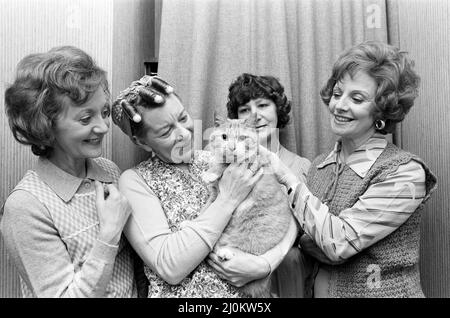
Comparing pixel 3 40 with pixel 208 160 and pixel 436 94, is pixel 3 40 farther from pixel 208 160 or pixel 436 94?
pixel 436 94

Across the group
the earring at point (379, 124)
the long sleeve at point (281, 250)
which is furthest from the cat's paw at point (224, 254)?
the earring at point (379, 124)

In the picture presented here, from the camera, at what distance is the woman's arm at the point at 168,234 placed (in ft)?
4.36

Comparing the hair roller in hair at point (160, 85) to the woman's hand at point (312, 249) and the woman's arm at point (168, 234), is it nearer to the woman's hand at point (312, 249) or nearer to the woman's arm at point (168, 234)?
the woman's arm at point (168, 234)

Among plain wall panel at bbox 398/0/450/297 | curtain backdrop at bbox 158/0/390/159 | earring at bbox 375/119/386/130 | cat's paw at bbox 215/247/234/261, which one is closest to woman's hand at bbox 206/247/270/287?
cat's paw at bbox 215/247/234/261

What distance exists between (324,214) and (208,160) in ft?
1.61

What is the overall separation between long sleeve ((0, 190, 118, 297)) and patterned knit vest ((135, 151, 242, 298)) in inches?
8.1

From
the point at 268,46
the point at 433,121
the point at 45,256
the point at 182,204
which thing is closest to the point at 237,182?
the point at 182,204

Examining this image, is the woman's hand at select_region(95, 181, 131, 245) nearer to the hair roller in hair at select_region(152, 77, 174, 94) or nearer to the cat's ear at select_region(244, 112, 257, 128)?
the hair roller in hair at select_region(152, 77, 174, 94)

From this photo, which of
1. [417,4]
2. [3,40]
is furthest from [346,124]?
[3,40]

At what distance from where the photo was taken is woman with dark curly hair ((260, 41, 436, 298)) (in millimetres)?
1412

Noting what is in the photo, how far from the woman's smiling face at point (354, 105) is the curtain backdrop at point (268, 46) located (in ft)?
1.60

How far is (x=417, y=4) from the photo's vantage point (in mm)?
2021

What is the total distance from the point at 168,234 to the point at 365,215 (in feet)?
2.18

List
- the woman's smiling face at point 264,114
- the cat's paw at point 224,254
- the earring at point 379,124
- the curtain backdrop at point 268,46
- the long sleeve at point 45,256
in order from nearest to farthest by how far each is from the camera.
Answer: the long sleeve at point 45,256 < the cat's paw at point 224,254 < the earring at point 379,124 < the woman's smiling face at point 264,114 < the curtain backdrop at point 268,46
